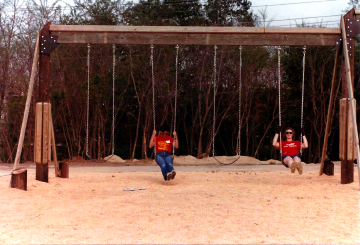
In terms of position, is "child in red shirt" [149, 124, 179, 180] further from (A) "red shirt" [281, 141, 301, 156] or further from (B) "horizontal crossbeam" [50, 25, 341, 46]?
(A) "red shirt" [281, 141, 301, 156]

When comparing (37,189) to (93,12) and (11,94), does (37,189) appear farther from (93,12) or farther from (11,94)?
(93,12)

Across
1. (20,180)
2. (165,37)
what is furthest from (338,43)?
(20,180)

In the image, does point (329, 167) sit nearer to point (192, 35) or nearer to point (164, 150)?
point (164, 150)

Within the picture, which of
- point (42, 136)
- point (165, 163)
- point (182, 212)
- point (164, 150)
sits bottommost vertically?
point (182, 212)

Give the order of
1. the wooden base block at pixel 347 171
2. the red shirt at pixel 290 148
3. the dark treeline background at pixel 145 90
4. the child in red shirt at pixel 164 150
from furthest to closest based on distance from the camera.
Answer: the dark treeline background at pixel 145 90 < the red shirt at pixel 290 148 < the child in red shirt at pixel 164 150 < the wooden base block at pixel 347 171

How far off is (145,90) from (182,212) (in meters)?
8.79

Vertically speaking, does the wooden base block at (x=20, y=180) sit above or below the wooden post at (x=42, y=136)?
below

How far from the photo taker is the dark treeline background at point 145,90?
13.1 metres

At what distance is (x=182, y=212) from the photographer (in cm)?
512

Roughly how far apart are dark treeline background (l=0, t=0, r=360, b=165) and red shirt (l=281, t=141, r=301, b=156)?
5712mm

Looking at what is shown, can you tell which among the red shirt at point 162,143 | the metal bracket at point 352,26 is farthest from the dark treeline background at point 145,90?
the metal bracket at point 352,26

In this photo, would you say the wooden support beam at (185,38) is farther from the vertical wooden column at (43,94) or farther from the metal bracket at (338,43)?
the vertical wooden column at (43,94)

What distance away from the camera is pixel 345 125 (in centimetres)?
728

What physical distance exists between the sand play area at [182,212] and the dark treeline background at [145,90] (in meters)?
6.04
